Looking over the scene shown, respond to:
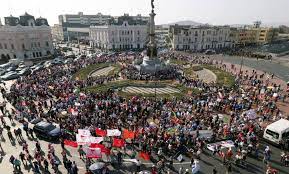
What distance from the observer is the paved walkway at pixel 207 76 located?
167 ft

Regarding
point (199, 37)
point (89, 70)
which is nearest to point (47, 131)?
point (89, 70)

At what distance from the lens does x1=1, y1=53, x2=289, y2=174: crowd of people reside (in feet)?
79.6

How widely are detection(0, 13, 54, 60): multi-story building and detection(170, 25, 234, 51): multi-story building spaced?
5003cm

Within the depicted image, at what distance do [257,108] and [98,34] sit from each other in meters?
85.7

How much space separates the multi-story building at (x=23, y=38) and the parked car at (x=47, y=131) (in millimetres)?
62581

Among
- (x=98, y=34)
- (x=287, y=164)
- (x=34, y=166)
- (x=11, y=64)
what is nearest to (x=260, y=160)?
(x=287, y=164)

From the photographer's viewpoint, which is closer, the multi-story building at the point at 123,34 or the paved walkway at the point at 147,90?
the paved walkway at the point at 147,90

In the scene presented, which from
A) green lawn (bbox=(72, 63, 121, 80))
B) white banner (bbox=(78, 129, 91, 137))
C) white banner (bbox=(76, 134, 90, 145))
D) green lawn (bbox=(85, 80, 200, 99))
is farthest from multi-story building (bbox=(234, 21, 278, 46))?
white banner (bbox=(76, 134, 90, 145))

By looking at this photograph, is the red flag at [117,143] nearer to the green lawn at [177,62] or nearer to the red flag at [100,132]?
the red flag at [100,132]

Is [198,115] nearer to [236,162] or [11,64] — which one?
[236,162]

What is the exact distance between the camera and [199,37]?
104 metres

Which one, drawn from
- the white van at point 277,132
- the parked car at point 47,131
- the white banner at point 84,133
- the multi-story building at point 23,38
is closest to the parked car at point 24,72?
Answer: the multi-story building at point 23,38

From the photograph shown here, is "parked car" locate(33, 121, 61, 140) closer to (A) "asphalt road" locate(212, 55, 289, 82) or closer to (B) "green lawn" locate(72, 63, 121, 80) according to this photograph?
(B) "green lawn" locate(72, 63, 121, 80)

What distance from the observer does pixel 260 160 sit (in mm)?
23562
